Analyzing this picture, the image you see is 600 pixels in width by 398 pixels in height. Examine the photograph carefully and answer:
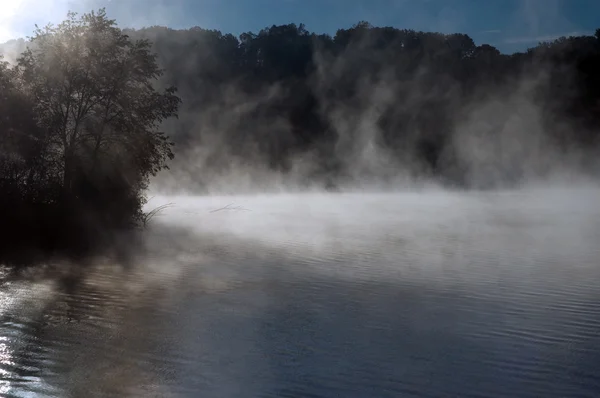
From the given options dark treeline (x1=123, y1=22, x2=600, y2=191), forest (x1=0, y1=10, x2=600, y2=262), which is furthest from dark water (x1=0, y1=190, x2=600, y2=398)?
dark treeline (x1=123, y1=22, x2=600, y2=191)

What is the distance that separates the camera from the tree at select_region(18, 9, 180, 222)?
2739 cm

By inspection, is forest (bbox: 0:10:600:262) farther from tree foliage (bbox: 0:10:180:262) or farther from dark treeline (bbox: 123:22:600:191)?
tree foliage (bbox: 0:10:180:262)

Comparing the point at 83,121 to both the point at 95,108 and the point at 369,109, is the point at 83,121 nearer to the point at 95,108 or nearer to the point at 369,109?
the point at 95,108

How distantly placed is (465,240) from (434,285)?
9.42 metres

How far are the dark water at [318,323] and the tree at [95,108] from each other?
18.3 feet

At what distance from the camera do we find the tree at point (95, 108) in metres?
27.4

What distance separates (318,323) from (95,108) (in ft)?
63.5

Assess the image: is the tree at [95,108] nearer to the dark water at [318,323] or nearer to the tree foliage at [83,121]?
the tree foliage at [83,121]

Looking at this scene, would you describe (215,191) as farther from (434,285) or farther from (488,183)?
(434,285)

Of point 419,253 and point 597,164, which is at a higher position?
point 597,164

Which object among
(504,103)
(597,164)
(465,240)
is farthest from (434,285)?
(504,103)

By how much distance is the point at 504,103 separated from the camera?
8456 centimetres

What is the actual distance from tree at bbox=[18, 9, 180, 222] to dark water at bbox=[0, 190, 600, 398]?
5.57 meters

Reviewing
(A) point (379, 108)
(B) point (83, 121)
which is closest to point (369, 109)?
(A) point (379, 108)
